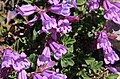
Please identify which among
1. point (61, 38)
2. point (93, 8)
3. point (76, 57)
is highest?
point (93, 8)

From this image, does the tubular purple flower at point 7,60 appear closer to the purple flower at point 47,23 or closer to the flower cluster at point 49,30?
the flower cluster at point 49,30

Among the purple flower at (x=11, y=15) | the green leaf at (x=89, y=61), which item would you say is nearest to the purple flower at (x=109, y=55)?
the green leaf at (x=89, y=61)

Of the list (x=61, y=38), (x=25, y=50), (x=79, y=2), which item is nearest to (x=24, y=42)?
(x=25, y=50)

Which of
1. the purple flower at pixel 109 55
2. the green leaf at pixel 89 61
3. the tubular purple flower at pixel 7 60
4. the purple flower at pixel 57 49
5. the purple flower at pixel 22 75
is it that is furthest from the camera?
the green leaf at pixel 89 61

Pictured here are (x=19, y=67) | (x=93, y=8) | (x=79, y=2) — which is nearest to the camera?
(x=19, y=67)

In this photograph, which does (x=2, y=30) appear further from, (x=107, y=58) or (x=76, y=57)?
(x=107, y=58)

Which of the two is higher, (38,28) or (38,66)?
(38,28)
